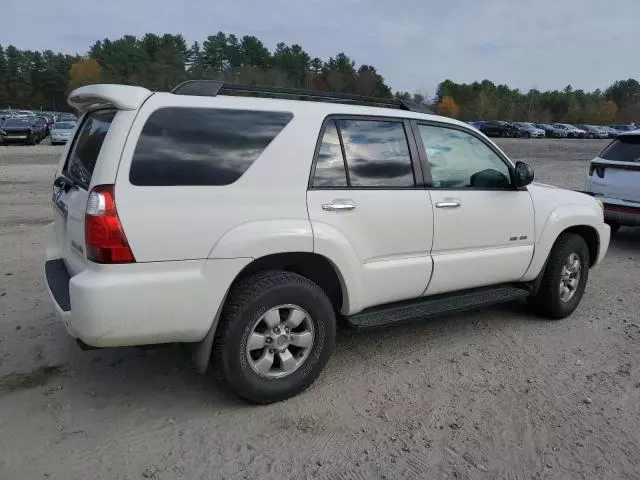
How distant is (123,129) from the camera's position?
9.84ft

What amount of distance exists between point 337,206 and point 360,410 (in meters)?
1.28

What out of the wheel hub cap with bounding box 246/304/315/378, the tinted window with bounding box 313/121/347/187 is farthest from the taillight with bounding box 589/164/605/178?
the wheel hub cap with bounding box 246/304/315/378

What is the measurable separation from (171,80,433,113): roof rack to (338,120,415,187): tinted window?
0.30m

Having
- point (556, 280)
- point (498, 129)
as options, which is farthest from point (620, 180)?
point (498, 129)

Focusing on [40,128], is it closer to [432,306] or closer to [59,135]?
[59,135]

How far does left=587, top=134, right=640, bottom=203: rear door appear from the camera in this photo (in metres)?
7.63

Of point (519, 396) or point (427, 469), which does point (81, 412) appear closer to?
point (427, 469)

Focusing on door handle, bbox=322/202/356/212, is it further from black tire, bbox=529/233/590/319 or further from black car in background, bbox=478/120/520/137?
black car in background, bbox=478/120/520/137

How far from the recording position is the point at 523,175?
14.6ft

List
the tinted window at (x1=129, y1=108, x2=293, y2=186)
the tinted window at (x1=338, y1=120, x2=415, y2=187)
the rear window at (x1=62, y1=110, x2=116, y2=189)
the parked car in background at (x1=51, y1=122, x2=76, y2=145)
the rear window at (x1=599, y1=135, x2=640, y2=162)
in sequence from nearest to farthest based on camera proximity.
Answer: the tinted window at (x1=129, y1=108, x2=293, y2=186) → the rear window at (x1=62, y1=110, x2=116, y2=189) → the tinted window at (x1=338, y1=120, x2=415, y2=187) → the rear window at (x1=599, y1=135, x2=640, y2=162) → the parked car in background at (x1=51, y1=122, x2=76, y2=145)

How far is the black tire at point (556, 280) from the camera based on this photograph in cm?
488

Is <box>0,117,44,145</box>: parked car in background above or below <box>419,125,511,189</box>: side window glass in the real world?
below

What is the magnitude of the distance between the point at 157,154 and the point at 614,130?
7789 centimetres

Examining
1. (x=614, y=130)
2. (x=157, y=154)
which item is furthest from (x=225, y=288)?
(x=614, y=130)
